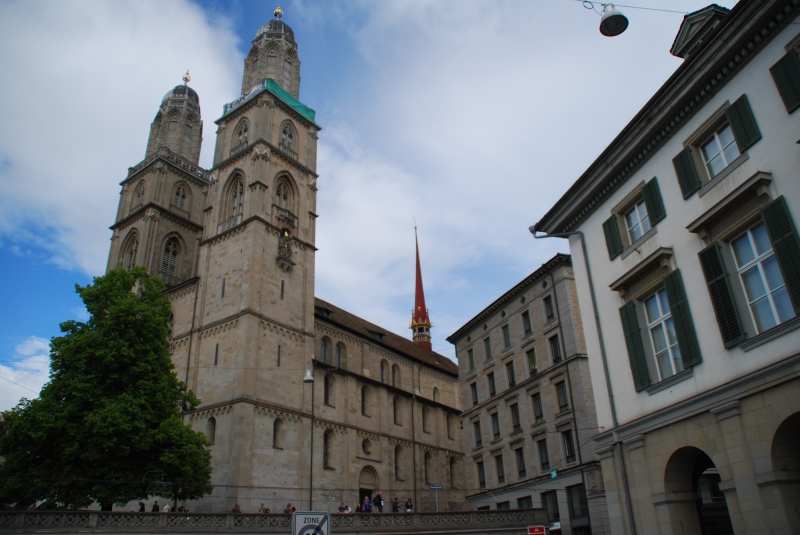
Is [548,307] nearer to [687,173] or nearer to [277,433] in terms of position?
[277,433]

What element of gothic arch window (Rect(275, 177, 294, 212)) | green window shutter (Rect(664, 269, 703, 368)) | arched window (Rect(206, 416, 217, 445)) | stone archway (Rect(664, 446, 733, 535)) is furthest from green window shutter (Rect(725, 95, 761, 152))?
gothic arch window (Rect(275, 177, 294, 212))

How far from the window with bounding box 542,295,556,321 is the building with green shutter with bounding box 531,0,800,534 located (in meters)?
16.0

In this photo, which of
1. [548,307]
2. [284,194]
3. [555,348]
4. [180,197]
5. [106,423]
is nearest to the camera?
[106,423]

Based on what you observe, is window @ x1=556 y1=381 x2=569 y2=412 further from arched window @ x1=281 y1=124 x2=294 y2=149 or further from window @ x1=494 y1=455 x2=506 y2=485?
arched window @ x1=281 y1=124 x2=294 y2=149

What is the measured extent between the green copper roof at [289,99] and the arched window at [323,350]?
17408mm

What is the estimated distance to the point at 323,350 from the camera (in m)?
43.7

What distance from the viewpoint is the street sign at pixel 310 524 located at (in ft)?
26.8

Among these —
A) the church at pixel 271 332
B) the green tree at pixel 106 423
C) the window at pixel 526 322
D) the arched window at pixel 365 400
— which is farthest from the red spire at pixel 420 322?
the green tree at pixel 106 423

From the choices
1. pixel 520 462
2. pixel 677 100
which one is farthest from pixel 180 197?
pixel 677 100

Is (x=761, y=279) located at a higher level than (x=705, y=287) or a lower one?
lower

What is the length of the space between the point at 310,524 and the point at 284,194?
37251 mm

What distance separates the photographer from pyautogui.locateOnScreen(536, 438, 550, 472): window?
104 feet

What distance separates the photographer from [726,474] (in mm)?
12234

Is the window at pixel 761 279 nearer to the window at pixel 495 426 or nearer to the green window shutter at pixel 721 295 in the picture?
the green window shutter at pixel 721 295
